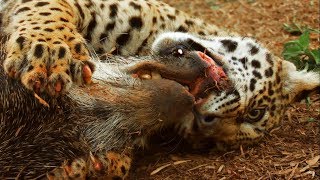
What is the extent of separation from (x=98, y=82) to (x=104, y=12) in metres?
1.47

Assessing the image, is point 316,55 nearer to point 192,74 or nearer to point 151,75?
point 192,74

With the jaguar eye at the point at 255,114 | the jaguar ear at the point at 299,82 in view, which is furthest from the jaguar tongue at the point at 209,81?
the jaguar ear at the point at 299,82

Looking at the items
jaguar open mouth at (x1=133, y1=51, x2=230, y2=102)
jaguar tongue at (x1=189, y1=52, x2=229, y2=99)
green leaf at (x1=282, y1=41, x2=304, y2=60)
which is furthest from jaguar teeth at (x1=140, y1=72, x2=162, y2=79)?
green leaf at (x1=282, y1=41, x2=304, y2=60)

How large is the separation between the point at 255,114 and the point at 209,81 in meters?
0.71

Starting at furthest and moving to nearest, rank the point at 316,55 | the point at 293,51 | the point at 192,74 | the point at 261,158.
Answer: the point at 293,51 < the point at 316,55 < the point at 261,158 < the point at 192,74

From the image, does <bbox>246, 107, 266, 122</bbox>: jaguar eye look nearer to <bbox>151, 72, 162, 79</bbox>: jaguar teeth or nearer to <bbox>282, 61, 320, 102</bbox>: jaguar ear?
<bbox>282, 61, 320, 102</bbox>: jaguar ear

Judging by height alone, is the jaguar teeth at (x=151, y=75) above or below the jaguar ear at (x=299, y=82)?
above

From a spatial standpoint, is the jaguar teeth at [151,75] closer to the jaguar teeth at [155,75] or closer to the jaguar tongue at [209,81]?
the jaguar teeth at [155,75]

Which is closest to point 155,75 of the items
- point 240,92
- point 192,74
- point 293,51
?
point 192,74

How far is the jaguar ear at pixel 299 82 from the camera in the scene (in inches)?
186

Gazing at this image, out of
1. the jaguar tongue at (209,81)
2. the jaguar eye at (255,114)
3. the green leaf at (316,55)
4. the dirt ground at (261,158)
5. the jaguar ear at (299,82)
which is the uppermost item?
the jaguar tongue at (209,81)

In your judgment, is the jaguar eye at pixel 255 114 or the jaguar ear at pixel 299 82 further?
the jaguar ear at pixel 299 82

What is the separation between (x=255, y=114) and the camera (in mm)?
4352

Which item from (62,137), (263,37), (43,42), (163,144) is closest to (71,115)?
(62,137)
